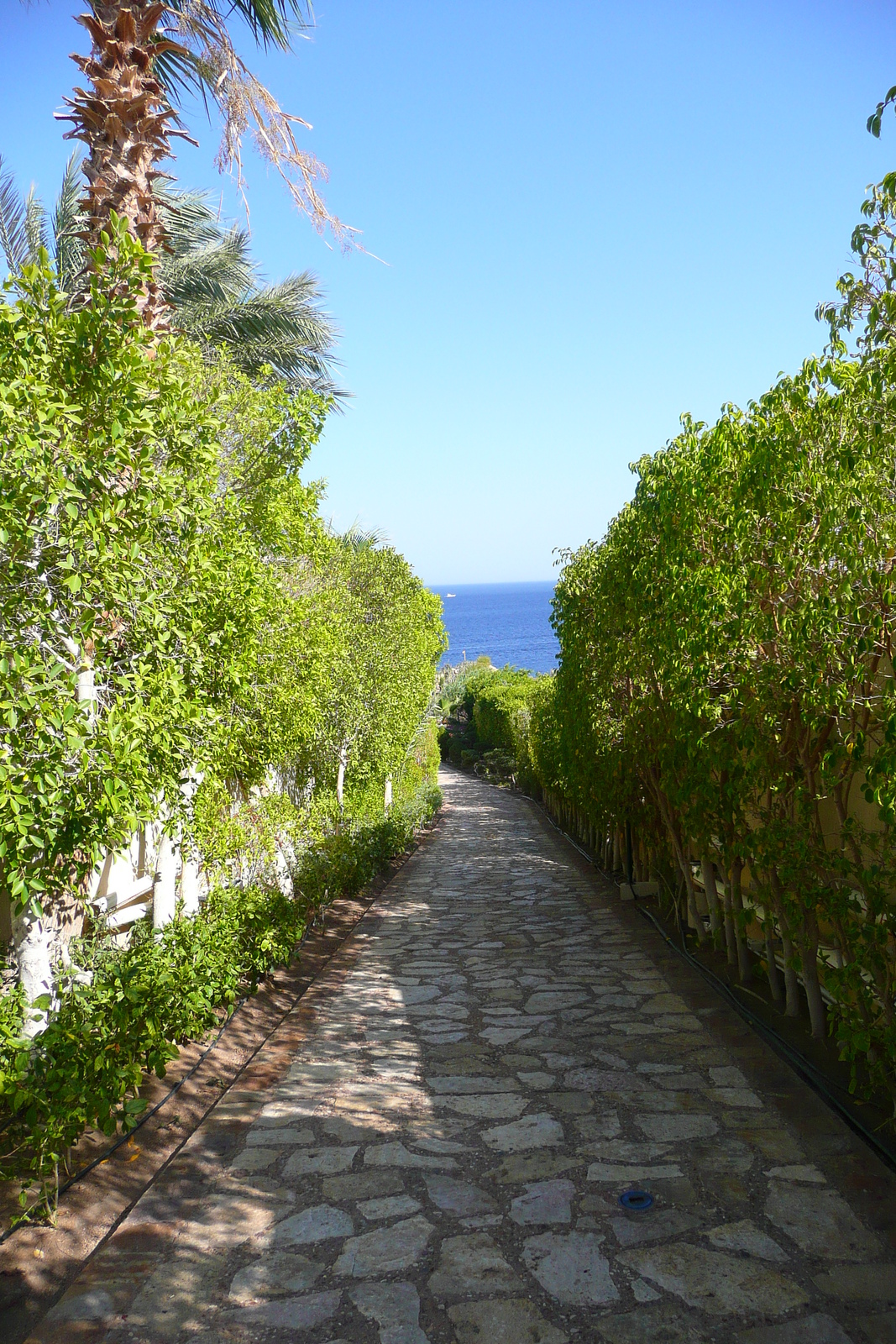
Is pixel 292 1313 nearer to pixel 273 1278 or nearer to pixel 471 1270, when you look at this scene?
pixel 273 1278

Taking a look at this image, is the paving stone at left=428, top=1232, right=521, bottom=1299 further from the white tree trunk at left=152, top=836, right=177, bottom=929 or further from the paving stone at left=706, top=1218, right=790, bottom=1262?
the white tree trunk at left=152, top=836, right=177, bottom=929

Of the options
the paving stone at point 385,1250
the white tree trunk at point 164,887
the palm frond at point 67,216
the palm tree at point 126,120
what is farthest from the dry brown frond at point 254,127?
the paving stone at point 385,1250

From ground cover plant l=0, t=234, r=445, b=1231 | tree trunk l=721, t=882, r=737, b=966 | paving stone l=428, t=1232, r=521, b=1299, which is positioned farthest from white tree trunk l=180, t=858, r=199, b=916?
tree trunk l=721, t=882, r=737, b=966

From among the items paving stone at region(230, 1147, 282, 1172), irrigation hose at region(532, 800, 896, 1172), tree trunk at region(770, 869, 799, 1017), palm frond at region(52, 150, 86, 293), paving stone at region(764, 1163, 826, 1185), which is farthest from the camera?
palm frond at region(52, 150, 86, 293)

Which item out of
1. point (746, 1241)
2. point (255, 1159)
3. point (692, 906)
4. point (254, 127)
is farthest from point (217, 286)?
point (746, 1241)

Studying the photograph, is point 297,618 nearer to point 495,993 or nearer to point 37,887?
point 37,887

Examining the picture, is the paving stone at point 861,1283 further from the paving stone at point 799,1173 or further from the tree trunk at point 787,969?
the tree trunk at point 787,969

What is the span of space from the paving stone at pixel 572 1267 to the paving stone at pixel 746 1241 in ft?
1.58

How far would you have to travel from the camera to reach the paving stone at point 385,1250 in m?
3.69

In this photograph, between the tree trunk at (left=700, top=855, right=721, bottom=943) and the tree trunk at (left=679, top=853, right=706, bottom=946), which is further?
A: the tree trunk at (left=679, top=853, right=706, bottom=946)

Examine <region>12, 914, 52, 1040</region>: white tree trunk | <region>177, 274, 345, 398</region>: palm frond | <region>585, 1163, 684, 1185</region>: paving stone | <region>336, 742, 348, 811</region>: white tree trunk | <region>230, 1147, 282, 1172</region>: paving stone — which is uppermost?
<region>177, 274, 345, 398</region>: palm frond

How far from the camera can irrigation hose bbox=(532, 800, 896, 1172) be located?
4.46 meters

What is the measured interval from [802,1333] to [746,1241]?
563 millimetres

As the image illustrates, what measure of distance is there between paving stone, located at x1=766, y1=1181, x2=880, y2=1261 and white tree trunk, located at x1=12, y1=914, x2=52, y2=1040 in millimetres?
3591
